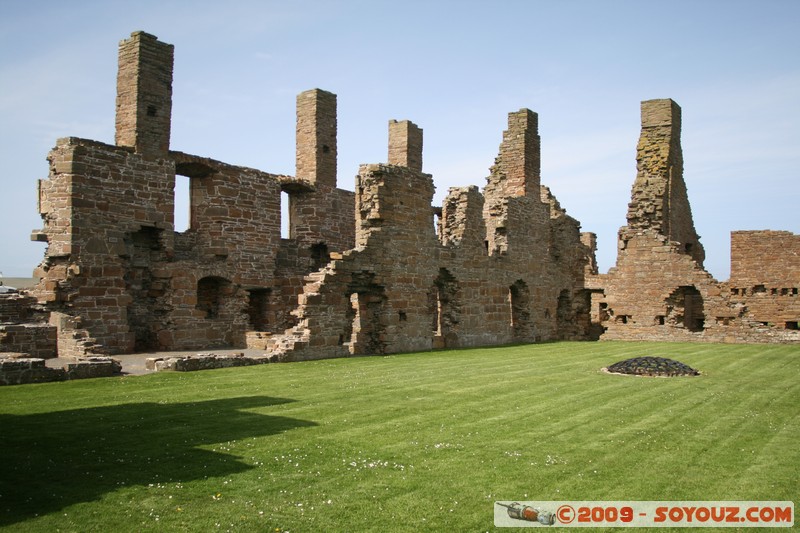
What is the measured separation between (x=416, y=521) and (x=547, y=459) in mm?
2083

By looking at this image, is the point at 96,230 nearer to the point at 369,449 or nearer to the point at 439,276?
the point at 439,276

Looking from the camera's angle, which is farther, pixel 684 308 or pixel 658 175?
pixel 658 175

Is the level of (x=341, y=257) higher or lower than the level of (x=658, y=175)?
lower

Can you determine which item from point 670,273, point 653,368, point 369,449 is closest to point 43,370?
point 369,449

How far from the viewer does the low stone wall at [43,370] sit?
457 inches

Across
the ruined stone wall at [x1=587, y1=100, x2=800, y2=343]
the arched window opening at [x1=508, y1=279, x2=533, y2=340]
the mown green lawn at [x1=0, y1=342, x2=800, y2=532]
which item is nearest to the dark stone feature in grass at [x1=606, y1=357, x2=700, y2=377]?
the mown green lawn at [x1=0, y1=342, x2=800, y2=532]


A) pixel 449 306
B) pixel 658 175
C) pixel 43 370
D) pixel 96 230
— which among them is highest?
pixel 658 175

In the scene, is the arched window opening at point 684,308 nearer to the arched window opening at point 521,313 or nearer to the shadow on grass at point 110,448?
the arched window opening at point 521,313

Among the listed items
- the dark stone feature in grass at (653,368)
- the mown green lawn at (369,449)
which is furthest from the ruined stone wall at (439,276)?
the dark stone feature in grass at (653,368)

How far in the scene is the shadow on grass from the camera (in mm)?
5852

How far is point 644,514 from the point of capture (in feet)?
17.9

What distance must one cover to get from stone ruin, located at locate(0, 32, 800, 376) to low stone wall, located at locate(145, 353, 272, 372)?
1.49 meters

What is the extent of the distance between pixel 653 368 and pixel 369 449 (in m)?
7.74

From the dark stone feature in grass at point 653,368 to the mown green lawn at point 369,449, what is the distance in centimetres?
65
